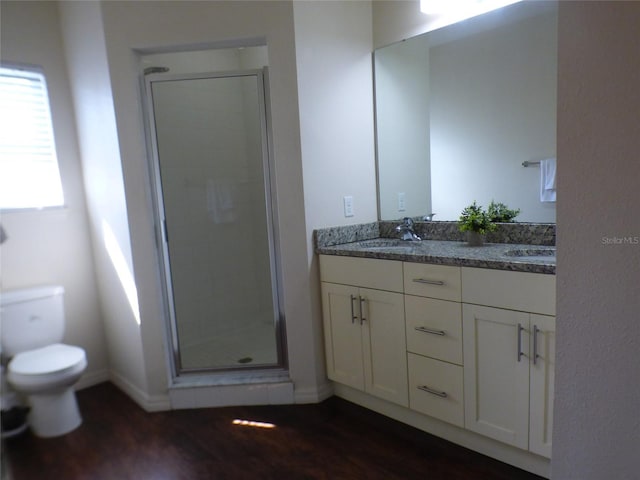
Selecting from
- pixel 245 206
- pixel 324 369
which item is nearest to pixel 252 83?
pixel 245 206

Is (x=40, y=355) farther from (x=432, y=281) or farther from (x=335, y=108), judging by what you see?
(x=335, y=108)

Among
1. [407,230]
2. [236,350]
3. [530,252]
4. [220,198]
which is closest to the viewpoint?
[530,252]

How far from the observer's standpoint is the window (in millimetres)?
586

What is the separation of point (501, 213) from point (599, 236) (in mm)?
1333

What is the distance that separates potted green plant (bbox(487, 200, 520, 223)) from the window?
5.85ft

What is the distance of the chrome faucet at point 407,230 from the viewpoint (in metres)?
2.10

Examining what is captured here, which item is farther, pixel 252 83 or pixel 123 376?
pixel 252 83

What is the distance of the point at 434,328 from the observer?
163cm

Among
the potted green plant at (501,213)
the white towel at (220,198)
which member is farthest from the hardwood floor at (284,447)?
the white towel at (220,198)

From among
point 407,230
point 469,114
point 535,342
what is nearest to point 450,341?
point 535,342

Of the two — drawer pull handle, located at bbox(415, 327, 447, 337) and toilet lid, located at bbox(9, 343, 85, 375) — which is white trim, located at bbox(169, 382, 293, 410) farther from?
toilet lid, located at bbox(9, 343, 85, 375)

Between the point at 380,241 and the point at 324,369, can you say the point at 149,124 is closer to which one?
the point at 380,241

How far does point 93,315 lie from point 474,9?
200cm

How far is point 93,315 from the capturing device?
2.44ft
